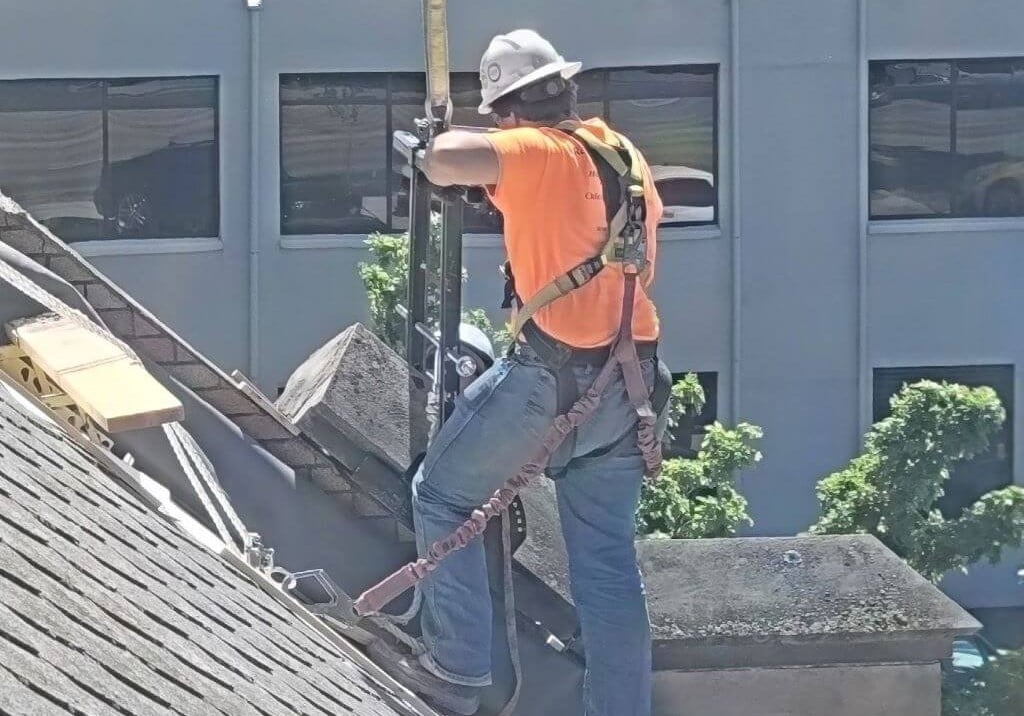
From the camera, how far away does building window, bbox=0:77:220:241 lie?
15.1 meters

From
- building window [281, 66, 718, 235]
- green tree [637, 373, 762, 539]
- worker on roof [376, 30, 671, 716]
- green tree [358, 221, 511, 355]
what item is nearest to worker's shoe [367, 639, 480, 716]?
worker on roof [376, 30, 671, 716]

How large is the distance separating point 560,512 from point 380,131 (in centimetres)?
1187

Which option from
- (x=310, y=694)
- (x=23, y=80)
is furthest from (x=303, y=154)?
(x=310, y=694)

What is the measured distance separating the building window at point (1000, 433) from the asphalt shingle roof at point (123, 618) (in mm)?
13181

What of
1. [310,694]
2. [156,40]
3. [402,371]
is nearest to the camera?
[310,694]

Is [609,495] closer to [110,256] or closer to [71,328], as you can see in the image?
[71,328]

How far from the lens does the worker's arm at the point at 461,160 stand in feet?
11.3

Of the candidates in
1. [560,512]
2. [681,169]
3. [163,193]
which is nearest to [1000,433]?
[681,169]

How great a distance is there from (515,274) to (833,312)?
12.4 metres

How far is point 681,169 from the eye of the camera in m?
15.7

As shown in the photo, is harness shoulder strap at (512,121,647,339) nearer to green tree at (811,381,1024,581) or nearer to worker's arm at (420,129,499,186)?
worker's arm at (420,129,499,186)

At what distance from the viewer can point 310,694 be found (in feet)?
9.60

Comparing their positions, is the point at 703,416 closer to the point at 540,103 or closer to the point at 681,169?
the point at 681,169

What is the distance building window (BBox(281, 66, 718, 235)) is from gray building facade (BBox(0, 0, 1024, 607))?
21mm
